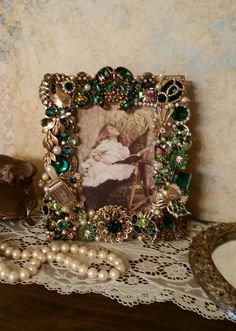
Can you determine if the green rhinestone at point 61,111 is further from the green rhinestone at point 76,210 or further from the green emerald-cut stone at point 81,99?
the green rhinestone at point 76,210

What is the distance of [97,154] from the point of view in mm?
686

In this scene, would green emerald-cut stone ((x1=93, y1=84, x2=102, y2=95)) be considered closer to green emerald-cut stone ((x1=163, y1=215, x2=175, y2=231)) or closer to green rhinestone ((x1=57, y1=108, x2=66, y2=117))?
green rhinestone ((x1=57, y1=108, x2=66, y2=117))

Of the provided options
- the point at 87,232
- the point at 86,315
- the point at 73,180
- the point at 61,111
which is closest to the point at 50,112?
the point at 61,111

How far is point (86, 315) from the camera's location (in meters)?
0.50

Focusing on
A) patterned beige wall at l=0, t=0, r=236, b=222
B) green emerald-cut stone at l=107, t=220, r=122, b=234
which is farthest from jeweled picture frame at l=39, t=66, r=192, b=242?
patterned beige wall at l=0, t=0, r=236, b=222

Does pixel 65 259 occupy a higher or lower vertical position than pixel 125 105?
lower

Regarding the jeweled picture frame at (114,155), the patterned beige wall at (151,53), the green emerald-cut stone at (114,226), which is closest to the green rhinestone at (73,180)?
the jeweled picture frame at (114,155)

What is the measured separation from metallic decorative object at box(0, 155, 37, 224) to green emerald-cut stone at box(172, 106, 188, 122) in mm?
293

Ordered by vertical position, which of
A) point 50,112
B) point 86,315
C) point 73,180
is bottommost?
point 86,315

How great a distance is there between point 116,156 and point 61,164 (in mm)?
103

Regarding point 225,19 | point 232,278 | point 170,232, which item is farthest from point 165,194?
point 225,19

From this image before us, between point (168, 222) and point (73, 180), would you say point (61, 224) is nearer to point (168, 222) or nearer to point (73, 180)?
point (73, 180)

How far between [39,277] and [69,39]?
471 mm

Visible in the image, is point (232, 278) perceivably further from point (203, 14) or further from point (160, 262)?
point (203, 14)
